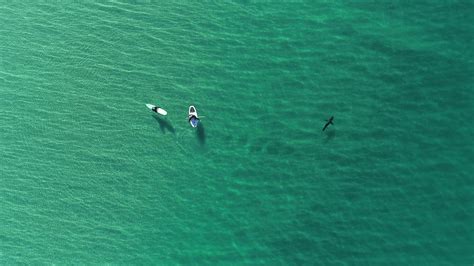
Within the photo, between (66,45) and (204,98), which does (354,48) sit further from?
(66,45)

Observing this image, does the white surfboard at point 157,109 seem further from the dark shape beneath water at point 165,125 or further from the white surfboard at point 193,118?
the white surfboard at point 193,118

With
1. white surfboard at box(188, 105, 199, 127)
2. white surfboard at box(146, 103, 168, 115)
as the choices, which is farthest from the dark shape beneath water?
white surfboard at box(188, 105, 199, 127)

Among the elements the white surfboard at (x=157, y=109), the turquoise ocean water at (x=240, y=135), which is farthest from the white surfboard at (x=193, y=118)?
the white surfboard at (x=157, y=109)

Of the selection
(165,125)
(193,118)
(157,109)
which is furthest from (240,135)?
(157,109)

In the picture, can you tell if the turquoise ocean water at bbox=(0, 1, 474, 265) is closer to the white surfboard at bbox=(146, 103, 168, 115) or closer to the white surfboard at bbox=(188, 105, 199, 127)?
the white surfboard at bbox=(146, 103, 168, 115)

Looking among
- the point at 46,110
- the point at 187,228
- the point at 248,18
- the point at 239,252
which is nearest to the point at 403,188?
the point at 239,252

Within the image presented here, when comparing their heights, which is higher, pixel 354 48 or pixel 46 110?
pixel 354 48

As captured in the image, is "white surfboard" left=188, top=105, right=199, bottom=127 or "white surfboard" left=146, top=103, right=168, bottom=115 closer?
"white surfboard" left=188, top=105, right=199, bottom=127

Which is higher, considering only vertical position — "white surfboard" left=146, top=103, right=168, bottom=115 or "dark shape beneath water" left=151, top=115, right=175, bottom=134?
"white surfboard" left=146, top=103, right=168, bottom=115
